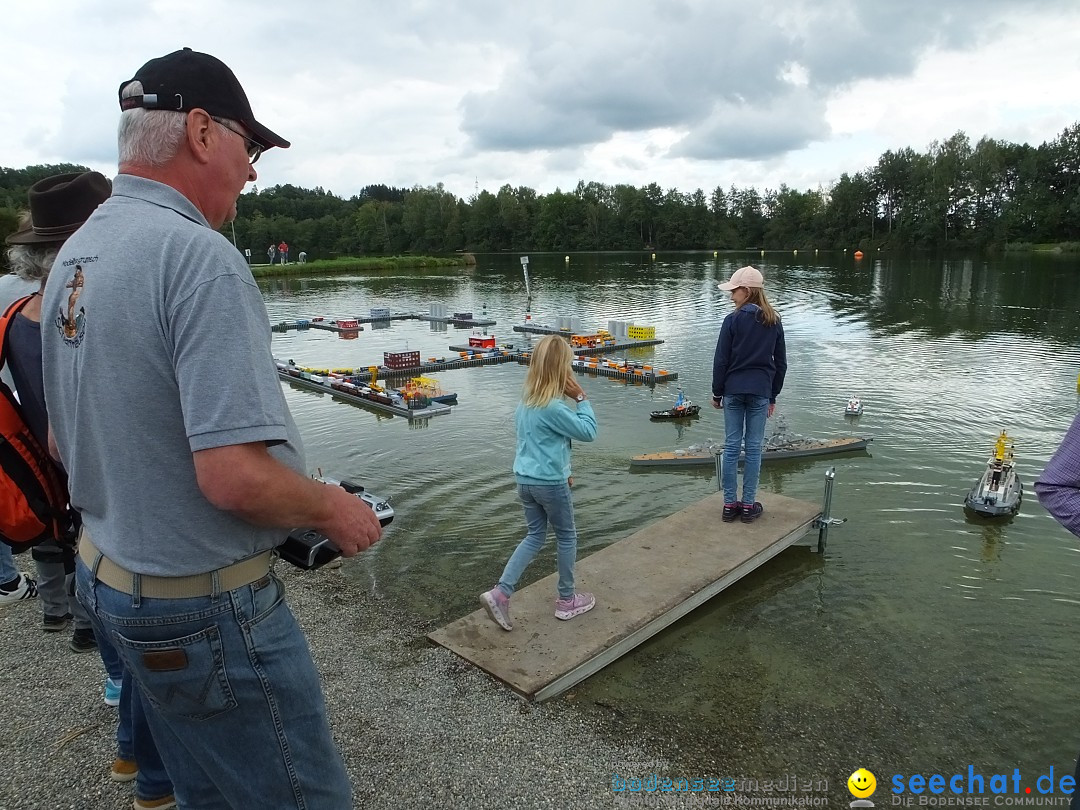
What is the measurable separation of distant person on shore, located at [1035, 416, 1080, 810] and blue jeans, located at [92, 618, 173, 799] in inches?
141

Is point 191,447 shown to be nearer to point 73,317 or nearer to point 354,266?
point 73,317

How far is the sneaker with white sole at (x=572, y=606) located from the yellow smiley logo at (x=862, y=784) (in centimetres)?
202

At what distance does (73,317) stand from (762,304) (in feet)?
19.1

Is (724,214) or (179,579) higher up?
(724,214)

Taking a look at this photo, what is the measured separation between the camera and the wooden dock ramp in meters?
4.51

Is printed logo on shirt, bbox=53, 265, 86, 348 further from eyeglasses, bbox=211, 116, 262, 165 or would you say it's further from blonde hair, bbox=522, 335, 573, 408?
blonde hair, bbox=522, 335, 573, 408

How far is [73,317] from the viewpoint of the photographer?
1.65m

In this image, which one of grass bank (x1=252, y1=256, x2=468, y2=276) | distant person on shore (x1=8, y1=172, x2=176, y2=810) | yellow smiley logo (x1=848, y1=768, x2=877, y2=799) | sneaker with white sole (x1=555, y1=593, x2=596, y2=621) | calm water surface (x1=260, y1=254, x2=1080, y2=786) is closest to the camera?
distant person on shore (x1=8, y1=172, x2=176, y2=810)

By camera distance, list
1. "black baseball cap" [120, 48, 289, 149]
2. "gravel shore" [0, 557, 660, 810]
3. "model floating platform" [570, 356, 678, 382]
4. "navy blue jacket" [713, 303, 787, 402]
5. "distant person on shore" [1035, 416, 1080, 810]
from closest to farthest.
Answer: "black baseball cap" [120, 48, 289, 149], "distant person on shore" [1035, 416, 1080, 810], "gravel shore" [0, 557, 660, 810], "navy blue jacket" [713, 303, 787, 402], "model floating platform" [570, 356, 678, 382]

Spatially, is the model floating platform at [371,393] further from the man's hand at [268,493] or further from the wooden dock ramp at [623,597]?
the man's hand at [268,493]

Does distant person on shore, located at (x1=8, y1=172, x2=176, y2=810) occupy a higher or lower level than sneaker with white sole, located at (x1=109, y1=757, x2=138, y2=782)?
higher

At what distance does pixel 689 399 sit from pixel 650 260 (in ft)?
254

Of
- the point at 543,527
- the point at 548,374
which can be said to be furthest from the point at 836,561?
the point at 548,374

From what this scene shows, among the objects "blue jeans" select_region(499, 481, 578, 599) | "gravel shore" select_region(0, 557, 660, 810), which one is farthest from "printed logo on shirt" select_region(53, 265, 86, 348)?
"blue jeans" select_region(499, 481, 578, 599)
